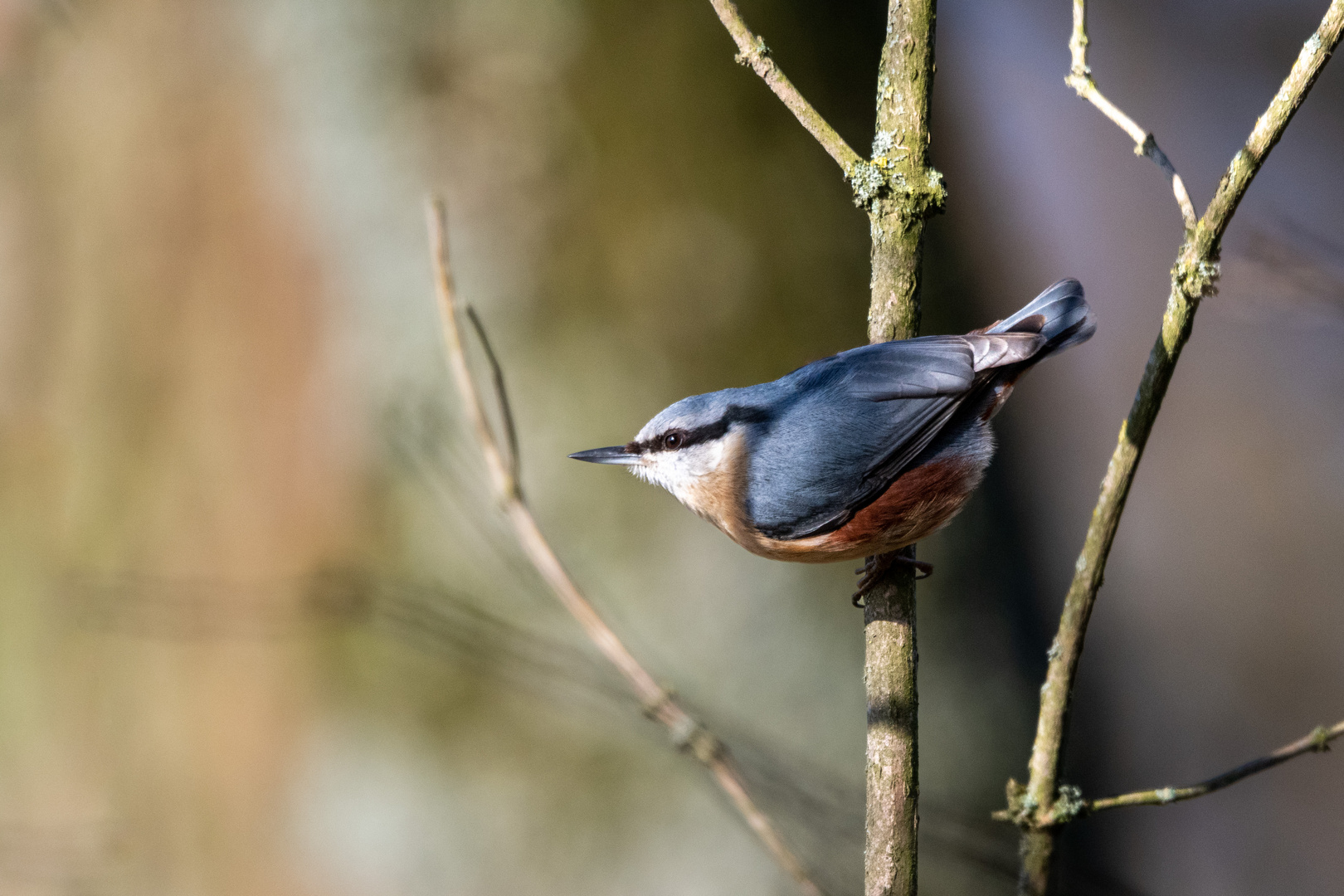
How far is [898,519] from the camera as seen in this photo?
1535mm

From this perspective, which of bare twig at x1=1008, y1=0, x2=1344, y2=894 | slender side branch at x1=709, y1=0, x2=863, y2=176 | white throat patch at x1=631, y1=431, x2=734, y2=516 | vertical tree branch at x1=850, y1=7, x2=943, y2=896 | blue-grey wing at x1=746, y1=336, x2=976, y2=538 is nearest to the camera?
bare twig at x1=1008, y1=0, x2=1344, y2=894

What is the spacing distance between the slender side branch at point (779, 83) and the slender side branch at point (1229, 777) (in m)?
0.91

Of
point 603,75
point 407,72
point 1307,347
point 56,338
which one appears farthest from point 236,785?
point 1307,347

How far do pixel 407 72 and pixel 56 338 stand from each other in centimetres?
118

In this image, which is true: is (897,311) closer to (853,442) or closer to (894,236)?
(894,236)

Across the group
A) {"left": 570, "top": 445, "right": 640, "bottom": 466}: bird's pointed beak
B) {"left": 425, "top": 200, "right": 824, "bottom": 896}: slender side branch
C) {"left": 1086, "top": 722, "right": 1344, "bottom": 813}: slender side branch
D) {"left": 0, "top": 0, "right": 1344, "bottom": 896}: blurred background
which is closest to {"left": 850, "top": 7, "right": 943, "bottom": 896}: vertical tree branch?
{"left": 425, "top": 200, "right": 824, "bottom": 896}: slender side branch

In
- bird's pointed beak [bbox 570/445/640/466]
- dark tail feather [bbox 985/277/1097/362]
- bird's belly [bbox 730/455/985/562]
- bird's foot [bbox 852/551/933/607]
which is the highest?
dark tail feather [bbox 985/277/1097/362]

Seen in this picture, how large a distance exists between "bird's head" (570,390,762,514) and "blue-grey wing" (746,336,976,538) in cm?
6

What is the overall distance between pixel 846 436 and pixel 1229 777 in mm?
693

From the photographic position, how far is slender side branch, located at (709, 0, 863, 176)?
1376 mm

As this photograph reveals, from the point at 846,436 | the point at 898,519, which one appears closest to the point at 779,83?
the point at 846,436

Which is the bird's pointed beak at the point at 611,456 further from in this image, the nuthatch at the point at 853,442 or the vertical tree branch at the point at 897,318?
the vertical tree branch at the point at 897,318

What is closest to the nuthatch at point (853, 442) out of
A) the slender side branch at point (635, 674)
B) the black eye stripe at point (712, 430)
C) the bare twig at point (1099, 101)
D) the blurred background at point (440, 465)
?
the black eye stripe at point (712, 430)

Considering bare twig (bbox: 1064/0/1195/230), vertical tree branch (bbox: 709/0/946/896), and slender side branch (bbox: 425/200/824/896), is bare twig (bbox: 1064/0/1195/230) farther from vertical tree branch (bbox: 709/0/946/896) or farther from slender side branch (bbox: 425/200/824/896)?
slender side branch (bbox: 425/200/824/896)
